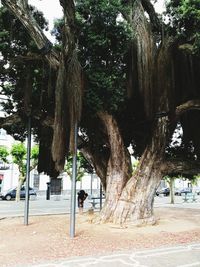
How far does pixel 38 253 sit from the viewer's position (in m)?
8.27

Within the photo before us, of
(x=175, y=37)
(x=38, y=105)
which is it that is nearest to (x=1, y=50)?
(x=38, y=105)

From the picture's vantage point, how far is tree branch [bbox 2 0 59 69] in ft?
34.4

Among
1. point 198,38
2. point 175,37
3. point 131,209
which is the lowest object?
point 131,209

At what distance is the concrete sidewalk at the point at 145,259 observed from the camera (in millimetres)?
7266

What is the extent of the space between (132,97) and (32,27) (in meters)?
4.10

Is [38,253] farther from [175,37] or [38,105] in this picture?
[175,37]

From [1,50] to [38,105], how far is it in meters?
2.58

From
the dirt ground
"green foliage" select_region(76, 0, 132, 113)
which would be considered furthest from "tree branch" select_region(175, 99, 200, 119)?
the dirt ground

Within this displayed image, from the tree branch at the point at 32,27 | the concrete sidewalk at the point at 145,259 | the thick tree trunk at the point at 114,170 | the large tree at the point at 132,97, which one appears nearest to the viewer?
the concrete sidewalk at the point at 145,259

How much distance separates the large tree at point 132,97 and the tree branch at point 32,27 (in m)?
0.03

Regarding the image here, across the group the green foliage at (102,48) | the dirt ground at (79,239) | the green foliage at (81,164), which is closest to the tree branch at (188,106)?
the green foliage at (102,48)

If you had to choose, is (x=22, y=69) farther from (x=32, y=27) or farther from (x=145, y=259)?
(x=145, y=259)

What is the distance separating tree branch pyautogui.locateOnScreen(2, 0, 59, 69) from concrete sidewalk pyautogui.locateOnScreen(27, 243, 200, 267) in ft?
19.6

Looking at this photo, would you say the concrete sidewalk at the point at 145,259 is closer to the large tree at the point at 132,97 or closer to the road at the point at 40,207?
the large tree at the point at 132,97
